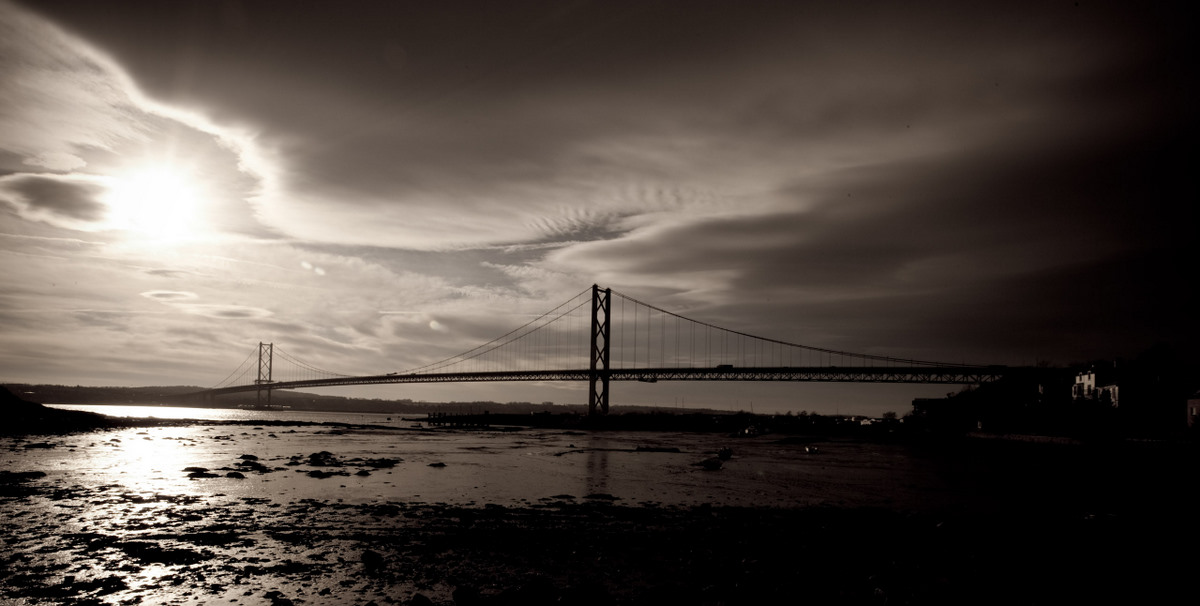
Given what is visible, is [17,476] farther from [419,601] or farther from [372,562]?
[419,601]

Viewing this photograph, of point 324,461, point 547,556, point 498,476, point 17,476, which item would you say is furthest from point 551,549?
point 324,461

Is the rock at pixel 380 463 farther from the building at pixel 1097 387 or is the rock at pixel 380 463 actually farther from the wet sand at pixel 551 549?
the building at pixel 1097 387

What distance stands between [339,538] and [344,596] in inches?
171

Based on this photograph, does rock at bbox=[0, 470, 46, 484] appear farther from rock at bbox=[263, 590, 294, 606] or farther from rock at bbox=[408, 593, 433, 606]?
rock at bbox=[408, 593, 433, 606]

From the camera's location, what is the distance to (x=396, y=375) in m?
123

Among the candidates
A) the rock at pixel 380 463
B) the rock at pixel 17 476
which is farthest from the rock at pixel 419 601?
the rock at pixel 380 463

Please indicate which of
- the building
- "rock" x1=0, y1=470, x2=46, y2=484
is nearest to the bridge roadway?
the building

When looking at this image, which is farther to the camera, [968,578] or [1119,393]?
[1119,393]

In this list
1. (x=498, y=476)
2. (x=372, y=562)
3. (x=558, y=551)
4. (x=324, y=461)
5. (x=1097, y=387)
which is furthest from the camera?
(x=1097, y=387)

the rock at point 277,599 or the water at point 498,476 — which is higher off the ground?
the rock at point 277,599

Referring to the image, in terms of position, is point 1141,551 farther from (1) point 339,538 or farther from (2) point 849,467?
(2) point 849,467

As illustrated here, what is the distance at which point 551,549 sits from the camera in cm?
1332

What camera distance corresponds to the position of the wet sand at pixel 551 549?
10.2m

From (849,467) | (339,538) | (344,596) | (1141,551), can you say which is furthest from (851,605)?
(849,467)
